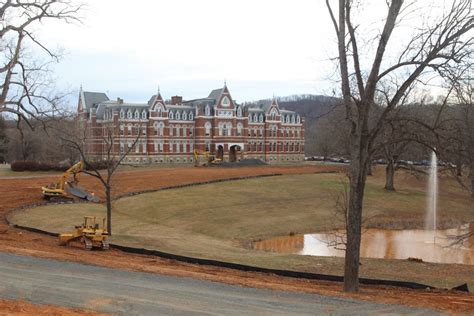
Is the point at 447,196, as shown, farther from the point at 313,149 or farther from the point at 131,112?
the point at 313,149

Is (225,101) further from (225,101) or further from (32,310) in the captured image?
(32,310)

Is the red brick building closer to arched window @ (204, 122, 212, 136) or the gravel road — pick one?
arched window @ (204, 122, 212, 136)

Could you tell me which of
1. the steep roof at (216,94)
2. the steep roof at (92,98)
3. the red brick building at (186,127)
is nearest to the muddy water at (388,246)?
the red brick building at (186,127)

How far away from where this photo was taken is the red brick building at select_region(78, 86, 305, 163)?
83.8m

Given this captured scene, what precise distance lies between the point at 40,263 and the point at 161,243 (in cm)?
921

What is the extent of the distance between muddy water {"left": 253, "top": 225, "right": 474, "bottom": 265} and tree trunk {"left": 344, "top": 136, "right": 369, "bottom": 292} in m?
9.80

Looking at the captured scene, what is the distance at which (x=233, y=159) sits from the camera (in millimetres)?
92375

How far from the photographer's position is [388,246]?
2977cm

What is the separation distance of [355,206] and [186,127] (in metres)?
76.4

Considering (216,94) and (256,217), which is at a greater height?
(216,94)

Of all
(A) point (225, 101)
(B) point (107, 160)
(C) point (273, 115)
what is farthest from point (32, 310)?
(C) point (273, 115)

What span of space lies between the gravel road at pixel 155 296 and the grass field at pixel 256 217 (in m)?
6.71

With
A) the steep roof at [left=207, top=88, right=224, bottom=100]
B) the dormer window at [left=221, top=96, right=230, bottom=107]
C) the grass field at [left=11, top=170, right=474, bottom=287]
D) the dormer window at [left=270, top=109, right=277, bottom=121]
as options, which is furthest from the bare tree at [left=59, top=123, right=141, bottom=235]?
the dormer window at [left=270, top=109, right=277, bottom=121]

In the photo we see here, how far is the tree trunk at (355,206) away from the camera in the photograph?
1413 centimetres
